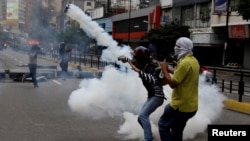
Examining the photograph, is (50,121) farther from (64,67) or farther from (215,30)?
(215,30)

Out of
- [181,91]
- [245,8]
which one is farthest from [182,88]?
[245,8]

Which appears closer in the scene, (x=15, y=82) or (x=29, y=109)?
(x=29, y=109)

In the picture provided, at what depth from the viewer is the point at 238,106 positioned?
1329cm

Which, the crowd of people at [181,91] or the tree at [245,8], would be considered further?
the tree at [245,8]

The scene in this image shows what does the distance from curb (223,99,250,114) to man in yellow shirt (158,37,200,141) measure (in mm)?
7027

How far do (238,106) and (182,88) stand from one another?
25.1 ft

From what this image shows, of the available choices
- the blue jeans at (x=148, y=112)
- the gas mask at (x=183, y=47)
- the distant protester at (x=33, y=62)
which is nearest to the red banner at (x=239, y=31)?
the distant protester at (x=33, y=62)

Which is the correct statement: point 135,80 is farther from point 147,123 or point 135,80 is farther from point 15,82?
point 15,82

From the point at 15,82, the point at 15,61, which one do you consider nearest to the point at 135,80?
the point at 15,82

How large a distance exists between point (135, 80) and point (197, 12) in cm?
3730

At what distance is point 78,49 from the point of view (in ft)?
101

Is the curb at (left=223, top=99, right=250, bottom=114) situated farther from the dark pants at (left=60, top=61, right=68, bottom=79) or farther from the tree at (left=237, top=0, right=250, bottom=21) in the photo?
the tree at (left=237, top=0, right=250, bottom=21)

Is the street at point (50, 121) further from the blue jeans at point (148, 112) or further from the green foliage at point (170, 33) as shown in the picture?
the green foliage at point (170, 33)

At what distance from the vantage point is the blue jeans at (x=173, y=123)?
6.16m
